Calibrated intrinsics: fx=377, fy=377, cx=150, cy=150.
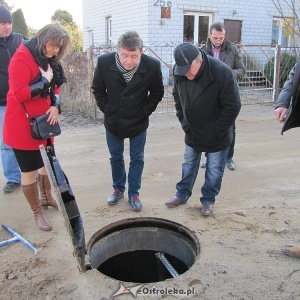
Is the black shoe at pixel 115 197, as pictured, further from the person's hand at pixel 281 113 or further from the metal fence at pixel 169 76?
the metal fence at pixel 169 76

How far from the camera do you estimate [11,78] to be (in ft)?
10.8

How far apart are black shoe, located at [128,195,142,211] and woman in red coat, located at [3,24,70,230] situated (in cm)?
91

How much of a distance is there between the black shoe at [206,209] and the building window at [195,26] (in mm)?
10731

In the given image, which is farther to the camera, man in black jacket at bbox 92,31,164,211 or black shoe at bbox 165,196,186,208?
black shoe at bbox 165,196,186,208

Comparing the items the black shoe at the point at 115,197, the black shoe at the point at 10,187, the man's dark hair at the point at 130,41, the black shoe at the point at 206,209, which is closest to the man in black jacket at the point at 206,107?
the black shoe at the point at 206,209

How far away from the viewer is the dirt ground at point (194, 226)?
9.46 feet

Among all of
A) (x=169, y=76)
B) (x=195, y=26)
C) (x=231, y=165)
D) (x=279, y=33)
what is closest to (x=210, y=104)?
(x=231, y=165)

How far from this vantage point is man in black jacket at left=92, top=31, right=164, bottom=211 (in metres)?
3.71

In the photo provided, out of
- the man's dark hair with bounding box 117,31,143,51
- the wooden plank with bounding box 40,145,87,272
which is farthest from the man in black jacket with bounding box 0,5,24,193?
the wooden plank with bounding box 40,145,87,272

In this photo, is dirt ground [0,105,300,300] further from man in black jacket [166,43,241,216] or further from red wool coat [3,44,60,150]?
red wool coat [3,44,60,150]

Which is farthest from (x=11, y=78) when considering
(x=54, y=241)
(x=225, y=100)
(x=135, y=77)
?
(x=225, y=100)

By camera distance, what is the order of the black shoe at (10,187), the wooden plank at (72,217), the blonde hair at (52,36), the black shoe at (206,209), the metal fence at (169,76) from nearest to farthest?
the wooden plank at (72,217) < the blonde hair at (52,36) < the black shoe at (206,209) < the black shoe at (10,187) < the metal fence at (169,76)

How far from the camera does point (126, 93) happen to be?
3.76 m

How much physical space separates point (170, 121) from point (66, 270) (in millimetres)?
5943
